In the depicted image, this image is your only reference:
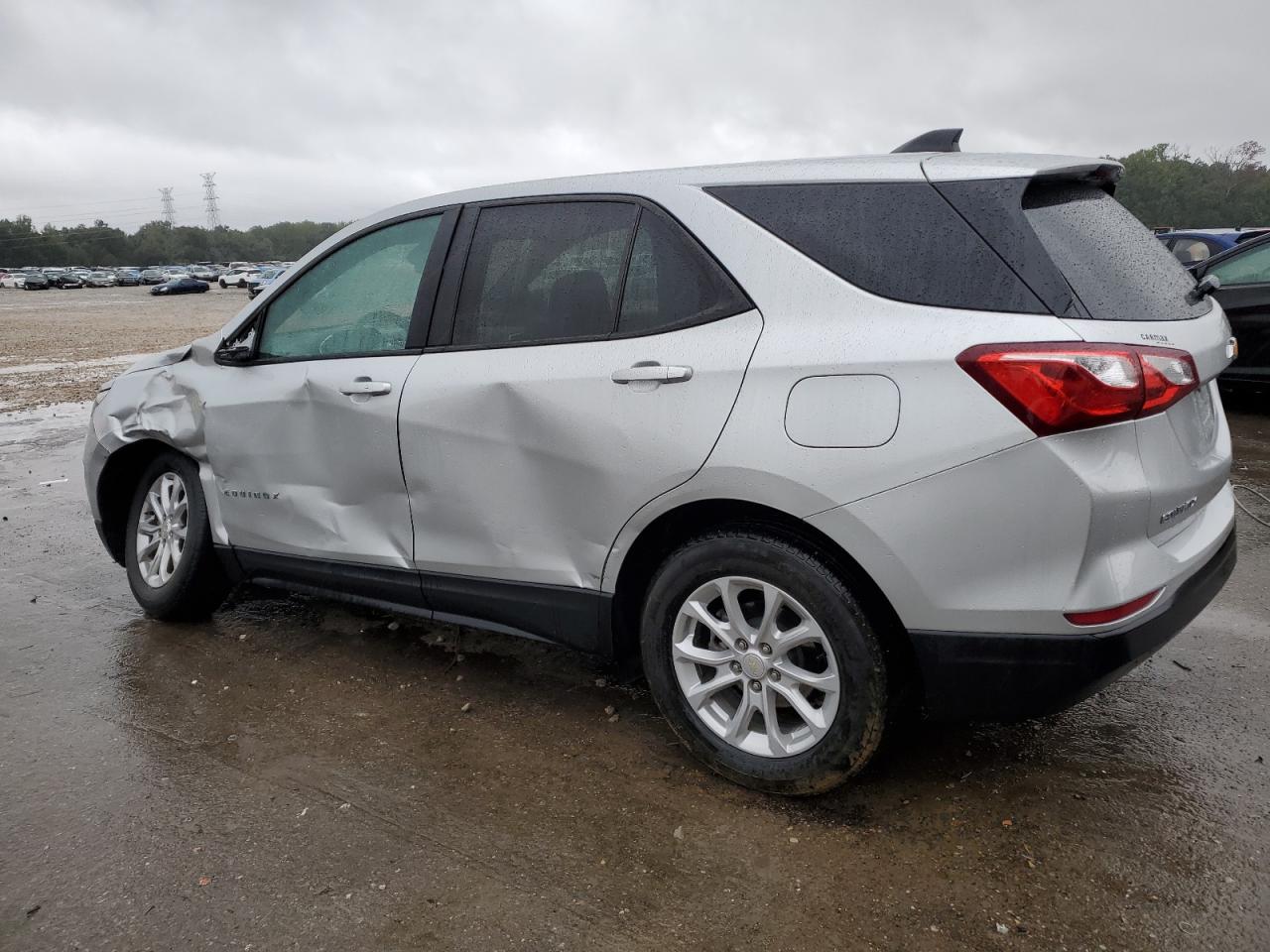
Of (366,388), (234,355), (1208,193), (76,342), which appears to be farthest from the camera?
(1208,193)

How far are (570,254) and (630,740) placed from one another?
1598 millimetres

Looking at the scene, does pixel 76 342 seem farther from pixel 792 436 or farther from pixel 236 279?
pixel 236 279

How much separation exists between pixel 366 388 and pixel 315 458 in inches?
15.9

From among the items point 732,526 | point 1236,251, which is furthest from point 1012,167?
point 1236,251

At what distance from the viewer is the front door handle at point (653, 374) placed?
9.01ft

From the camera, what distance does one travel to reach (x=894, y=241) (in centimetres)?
256

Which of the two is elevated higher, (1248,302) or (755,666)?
(1248,302)

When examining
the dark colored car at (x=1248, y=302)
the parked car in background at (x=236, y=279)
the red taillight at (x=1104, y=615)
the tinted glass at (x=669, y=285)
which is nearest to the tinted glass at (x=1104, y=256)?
the red taillight at (x=1104, y=615)

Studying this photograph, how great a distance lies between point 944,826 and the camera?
105 inches

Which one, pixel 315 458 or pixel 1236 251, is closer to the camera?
pixel 315 458

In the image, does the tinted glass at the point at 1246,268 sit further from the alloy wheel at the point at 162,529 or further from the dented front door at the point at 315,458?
the alloy wheel at the point at 162,529

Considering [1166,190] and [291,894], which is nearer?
[291,894]

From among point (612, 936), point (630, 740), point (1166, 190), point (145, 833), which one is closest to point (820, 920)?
point (612, 936)

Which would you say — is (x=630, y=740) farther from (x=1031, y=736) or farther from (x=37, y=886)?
(x=37, y=886)
